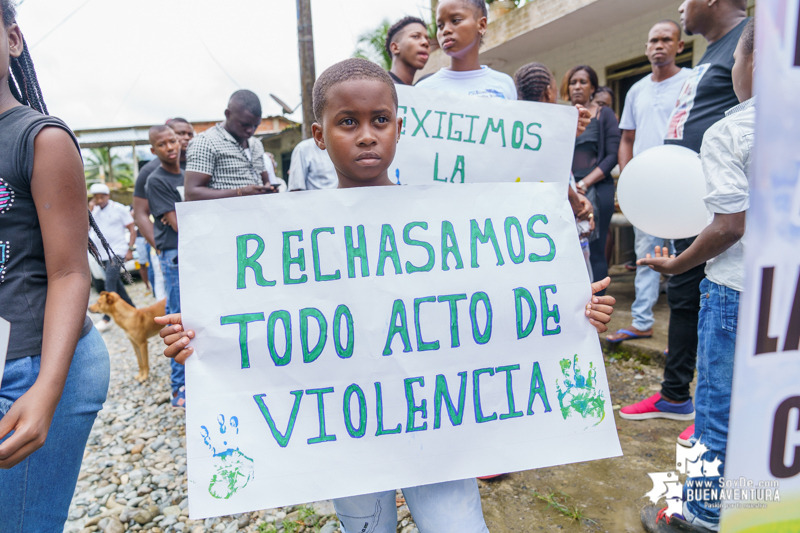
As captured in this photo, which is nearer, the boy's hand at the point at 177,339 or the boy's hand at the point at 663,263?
the boy's hand at the point at 177,339

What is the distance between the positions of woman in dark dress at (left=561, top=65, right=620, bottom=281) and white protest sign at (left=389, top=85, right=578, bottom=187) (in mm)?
1650

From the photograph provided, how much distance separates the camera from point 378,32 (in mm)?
12070

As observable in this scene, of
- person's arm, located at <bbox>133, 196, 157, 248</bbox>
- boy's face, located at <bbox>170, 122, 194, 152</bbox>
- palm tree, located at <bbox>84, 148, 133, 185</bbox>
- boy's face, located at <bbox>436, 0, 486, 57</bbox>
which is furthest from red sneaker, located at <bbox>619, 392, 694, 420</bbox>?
palm tree, located at <bbox>84, 148, 133, 185</bbox>

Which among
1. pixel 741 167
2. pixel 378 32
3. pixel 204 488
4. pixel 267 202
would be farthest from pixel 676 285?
pixel 378 32

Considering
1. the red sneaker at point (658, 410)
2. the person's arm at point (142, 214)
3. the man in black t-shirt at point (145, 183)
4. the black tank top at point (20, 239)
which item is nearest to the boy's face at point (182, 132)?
the man in black t-shirt at point (145, 183)

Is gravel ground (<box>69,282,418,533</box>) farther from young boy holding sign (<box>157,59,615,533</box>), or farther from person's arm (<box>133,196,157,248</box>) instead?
person's arm (<box>133,196,157,248</box>)

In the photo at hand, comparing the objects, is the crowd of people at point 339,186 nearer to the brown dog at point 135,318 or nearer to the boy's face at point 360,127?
the boy's face at point 360,127

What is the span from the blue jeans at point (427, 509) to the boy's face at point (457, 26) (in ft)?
6.82

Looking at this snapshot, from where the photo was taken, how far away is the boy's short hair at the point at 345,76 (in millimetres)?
1425

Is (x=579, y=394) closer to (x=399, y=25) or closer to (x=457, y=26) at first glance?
(x=457, y=26)

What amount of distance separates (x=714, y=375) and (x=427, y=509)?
1109mm

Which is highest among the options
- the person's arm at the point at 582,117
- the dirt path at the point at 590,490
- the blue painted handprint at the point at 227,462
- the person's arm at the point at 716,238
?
the person's arm at the point at 582,117

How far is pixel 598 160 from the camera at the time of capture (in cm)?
394

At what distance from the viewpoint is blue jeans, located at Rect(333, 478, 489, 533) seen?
1277 millimetres
